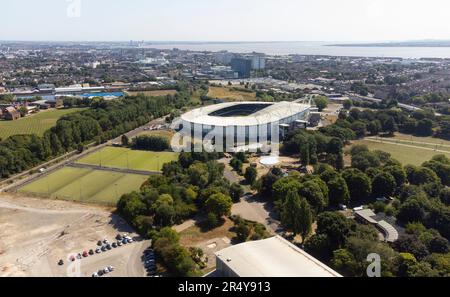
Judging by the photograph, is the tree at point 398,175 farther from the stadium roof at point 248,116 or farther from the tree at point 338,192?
the stadium roof at point 248,116

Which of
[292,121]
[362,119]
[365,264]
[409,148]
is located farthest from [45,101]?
[365,264]

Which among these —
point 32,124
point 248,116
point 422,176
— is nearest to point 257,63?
point 248,116

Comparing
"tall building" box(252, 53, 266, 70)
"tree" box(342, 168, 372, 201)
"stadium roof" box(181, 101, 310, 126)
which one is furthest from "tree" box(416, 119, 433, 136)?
"tall building" box(252, 53, 266, 70)

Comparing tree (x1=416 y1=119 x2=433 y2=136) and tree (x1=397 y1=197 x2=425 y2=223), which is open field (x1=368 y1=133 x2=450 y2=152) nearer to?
tree (x1=416 y1=119 x2=433 y2=136)

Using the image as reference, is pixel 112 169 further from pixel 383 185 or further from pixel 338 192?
pixel 383 185

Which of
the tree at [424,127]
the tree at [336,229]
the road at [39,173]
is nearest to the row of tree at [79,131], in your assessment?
Result: the road at [39,173]
